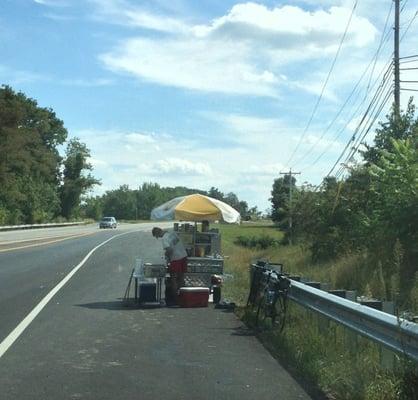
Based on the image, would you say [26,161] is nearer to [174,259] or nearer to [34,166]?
[34,166]

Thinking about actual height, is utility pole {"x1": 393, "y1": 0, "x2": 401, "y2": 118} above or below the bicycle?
above

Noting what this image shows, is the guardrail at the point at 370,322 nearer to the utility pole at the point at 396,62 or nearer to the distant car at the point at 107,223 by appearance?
the utility pole at the point at 396,62

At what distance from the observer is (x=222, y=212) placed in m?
15.5

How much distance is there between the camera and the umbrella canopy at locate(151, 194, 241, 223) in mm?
15528

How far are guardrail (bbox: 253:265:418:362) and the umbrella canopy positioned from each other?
6.18 m

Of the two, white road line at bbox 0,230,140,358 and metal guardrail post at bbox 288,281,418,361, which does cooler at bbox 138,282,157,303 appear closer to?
white road line at bbox 0,230,140,358

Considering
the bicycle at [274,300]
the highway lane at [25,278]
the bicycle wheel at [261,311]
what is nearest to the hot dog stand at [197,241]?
the highway lane at [25,278]

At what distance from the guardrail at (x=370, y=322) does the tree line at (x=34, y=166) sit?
67543 mm

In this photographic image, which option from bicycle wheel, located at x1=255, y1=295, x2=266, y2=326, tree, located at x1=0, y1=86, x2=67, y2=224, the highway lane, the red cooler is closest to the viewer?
bicycle wheel, located at x1=255, y1=295, x2=266, y2=326

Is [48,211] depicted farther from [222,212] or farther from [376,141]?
[222,212]

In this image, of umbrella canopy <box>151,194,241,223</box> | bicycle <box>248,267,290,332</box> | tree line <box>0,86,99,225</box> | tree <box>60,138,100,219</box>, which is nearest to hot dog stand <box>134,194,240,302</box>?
umbrella canopy <box>151,194,241,223</box>

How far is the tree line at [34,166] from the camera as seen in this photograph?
246ft

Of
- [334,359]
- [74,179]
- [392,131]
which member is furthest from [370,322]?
[74,179]

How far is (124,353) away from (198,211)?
24.9 ft
